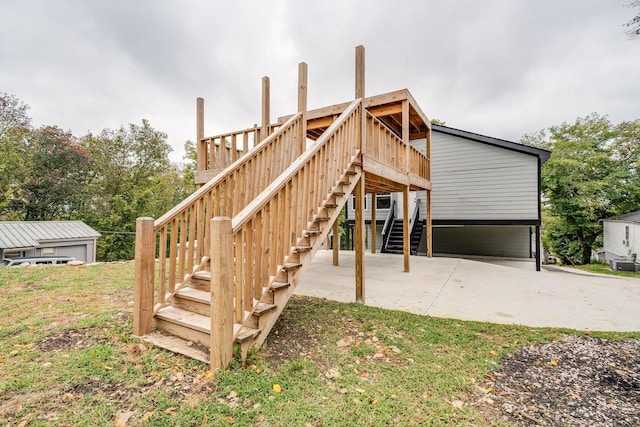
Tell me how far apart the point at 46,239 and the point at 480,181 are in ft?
64.9

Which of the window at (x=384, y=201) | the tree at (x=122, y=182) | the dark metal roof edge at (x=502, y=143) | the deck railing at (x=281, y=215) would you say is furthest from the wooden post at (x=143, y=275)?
the tree at (x=122, y=182)

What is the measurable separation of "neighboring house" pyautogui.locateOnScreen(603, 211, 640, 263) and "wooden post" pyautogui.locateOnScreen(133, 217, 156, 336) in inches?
795

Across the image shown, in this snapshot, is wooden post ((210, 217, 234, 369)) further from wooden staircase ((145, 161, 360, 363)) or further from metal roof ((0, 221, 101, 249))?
metal roof ((0, 221, 101, 249))

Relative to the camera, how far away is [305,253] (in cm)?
329

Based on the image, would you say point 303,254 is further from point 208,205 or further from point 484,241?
point 484,241

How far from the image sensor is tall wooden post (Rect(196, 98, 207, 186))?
6.29 meters

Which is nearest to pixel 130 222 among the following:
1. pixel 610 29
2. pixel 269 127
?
pixel 269 127

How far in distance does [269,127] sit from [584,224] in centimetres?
1935

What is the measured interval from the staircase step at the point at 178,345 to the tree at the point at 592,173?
19.1m

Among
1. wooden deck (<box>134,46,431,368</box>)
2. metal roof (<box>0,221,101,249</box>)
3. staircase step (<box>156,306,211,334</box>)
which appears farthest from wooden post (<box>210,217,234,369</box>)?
metal roof (<box>0,221,101,249</box>)

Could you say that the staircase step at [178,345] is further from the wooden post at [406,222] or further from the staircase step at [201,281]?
the wooden post at [406,222]

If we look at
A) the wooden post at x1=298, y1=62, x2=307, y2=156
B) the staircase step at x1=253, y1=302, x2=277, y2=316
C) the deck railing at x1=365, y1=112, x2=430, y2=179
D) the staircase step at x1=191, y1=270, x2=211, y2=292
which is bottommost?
the staircase step at x1=253, y1=302, x2=277, y2=316

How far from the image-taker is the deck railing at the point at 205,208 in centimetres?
297

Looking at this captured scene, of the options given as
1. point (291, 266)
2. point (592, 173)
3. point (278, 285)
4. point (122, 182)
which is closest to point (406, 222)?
point (291, 266)
